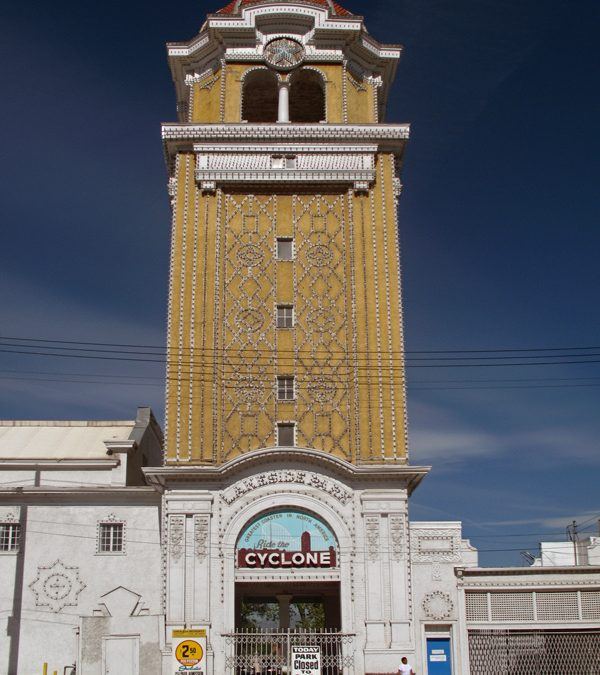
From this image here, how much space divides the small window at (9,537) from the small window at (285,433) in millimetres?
11144

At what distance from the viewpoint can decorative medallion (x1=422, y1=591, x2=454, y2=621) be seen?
32.7m

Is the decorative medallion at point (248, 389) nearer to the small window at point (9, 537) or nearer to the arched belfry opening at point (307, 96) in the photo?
the small window at point (9, 537)

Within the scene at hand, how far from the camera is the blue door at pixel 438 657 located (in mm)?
32219

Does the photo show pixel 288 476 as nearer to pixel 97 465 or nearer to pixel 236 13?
pixel 97 465

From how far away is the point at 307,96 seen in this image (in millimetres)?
43250

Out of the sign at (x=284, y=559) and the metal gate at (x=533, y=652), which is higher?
the sign at (x=284, y=559)

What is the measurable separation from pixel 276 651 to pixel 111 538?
8514 millimetres

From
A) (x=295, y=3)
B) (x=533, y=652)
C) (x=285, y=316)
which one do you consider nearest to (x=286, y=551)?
(x=285, y=316)

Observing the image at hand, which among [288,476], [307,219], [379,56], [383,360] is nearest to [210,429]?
[288,476]

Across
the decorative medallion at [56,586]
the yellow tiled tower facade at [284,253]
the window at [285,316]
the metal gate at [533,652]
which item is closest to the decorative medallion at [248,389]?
the yellow tiled tower facade at [284,253]

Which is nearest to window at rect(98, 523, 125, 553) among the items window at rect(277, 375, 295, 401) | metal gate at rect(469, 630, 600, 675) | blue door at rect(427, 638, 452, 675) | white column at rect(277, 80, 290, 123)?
window at rect(277, 375, 295, 401)

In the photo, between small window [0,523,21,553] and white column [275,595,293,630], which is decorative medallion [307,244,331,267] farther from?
small window [0,523,21,553]

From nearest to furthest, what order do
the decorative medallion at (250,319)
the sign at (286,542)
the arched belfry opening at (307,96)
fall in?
the sign at (286,542) → the decorative medallion at (250,319) → the arched belfry opening at (307,96)

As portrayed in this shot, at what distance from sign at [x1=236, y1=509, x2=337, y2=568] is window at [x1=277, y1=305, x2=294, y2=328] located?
7.61 m
